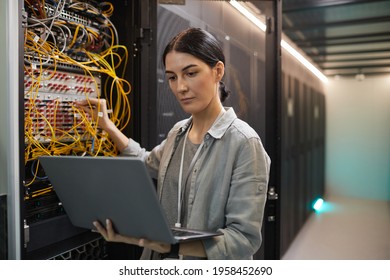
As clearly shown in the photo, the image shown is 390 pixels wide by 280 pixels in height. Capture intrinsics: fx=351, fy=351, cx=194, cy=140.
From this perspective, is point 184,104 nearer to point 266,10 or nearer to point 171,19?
point 171,19

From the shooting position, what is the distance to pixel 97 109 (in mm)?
1419

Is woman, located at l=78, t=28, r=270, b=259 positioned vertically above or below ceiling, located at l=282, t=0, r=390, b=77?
below

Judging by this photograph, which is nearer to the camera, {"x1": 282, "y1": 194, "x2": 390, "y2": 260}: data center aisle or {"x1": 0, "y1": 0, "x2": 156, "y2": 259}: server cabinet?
{"x1": 0, "y1": 0, "x2": 156, "y2": 259}: server cabinet

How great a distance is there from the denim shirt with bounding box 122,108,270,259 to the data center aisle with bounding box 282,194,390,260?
1.79 metres

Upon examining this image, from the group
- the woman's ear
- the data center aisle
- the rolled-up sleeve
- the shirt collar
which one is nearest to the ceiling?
the data center aisle

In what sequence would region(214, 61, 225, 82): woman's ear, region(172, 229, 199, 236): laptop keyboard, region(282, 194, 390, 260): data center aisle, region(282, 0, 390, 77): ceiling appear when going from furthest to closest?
region(282, 194, 390, 260): data center aisle, region(282, 0, 390, 77): ceiling, region(214, 61, 225, 82): woman's ear, region(172, 229, 199, 236): laptop keyboard

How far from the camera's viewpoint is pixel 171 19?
1.63m

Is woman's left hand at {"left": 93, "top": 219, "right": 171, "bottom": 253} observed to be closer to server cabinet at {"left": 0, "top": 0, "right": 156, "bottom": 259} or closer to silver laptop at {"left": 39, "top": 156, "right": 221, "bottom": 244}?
silver laptop at {"left": 39, "top": 156, "right": 221, "bottom": 244}

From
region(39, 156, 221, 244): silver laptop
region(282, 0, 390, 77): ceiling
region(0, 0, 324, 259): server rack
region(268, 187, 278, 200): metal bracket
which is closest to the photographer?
region(39, 156, 221, 244): silver laptop

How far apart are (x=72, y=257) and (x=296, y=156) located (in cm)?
281

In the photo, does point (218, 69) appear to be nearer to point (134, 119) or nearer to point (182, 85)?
point (182, 85)

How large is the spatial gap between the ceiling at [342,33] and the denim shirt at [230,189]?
1.62 meters

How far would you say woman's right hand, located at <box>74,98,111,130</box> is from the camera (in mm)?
1388

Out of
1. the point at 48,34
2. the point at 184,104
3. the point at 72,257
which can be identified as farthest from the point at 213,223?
the point at 48,34
